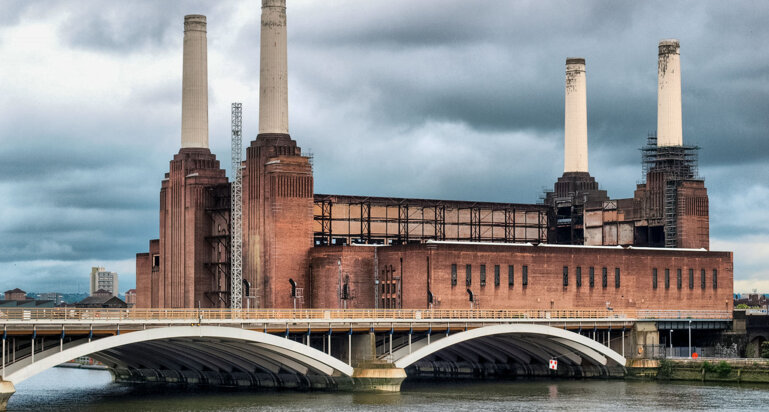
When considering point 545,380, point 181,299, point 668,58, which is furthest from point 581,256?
point 181,299

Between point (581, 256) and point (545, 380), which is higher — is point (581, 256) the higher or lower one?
the higher one

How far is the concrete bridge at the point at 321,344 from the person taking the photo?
90625mm

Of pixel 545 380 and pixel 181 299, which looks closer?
pixel 545 380

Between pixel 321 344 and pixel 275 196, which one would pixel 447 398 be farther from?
pixel 275 196

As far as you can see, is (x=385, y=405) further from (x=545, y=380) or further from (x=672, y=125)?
(x=672, y=125)

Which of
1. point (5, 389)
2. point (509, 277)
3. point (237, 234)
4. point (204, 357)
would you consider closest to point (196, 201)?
point (237, 234)

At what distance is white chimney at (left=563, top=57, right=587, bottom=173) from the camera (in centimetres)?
16425

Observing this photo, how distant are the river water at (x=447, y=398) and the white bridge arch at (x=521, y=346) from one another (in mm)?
2722

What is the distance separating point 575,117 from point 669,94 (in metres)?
14.8

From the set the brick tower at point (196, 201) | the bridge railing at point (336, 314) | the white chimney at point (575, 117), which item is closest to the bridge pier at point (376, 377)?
the bridge railing at point (336, 314)

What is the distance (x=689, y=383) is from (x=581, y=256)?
919 inches

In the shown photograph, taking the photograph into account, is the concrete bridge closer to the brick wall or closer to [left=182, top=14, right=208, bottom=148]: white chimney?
the brick wall

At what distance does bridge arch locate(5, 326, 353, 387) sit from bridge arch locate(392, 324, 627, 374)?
8.04 metres

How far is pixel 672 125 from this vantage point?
153 m
